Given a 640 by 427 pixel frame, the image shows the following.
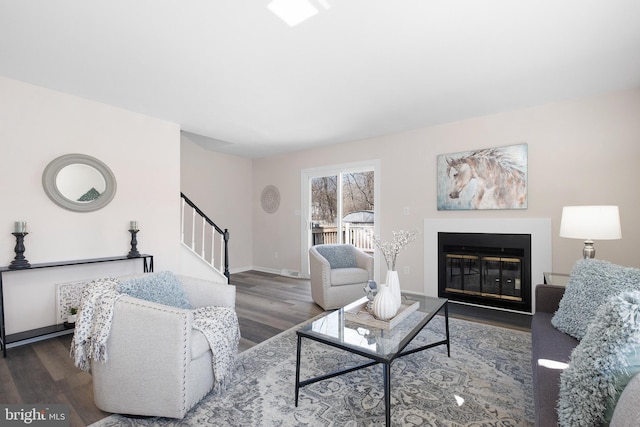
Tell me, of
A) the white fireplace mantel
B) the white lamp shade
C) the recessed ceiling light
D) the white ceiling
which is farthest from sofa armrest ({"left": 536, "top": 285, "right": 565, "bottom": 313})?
the recessed ceiling light

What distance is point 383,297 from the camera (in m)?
1.99

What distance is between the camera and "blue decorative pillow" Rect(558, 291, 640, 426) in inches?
36.2

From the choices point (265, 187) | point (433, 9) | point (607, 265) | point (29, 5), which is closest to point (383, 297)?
point (607, 265)

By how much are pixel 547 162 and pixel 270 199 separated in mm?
4367

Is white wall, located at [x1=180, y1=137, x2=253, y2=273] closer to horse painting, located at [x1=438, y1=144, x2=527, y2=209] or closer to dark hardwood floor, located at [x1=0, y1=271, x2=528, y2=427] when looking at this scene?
dark hardwood floor, located at [x1=0, y1=271, x2=528, y2=427]

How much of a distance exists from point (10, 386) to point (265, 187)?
4431mm

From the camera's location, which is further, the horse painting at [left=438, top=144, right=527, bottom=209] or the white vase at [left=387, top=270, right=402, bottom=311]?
the horse painting at [left=438, top=144, right=527, bottom=209]

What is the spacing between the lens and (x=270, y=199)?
5863 mm

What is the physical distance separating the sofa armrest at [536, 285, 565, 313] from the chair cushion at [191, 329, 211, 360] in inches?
91.0

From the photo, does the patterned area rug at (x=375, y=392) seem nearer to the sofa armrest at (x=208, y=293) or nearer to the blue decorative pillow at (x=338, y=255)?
the sofa armrest at (x=208, y=293)

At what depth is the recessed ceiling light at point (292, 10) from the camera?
5.64 feet

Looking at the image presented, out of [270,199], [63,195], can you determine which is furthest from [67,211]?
[270,199]
